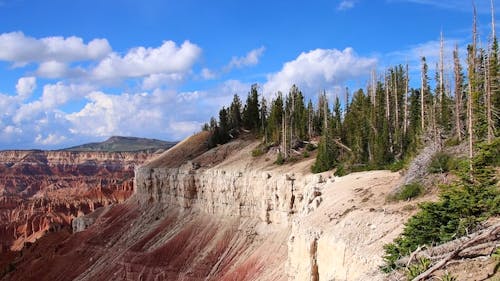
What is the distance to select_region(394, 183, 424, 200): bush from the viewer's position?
1032 inches

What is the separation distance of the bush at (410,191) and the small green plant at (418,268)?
12893mm

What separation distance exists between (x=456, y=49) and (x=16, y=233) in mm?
97097

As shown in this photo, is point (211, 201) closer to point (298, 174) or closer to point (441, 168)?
point (298, 174)

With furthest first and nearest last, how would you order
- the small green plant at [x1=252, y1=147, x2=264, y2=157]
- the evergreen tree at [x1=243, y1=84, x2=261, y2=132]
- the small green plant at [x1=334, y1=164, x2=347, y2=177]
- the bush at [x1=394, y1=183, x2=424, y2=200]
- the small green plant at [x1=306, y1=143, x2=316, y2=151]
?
1. the evergreen tree at [x1=243, y1=84, x2=261, y2=132]
2. the small green plant at [x1=252, y1=147, x2=264, y2=157]
3. the small green plant at [x1=306, y1=143, x2=316, y2=151]
4. the small green plant at [x1=334, y1=164, x2=347, y2=177]
5. the bush at [x1=394, y1=183, x2=424, y2=200]

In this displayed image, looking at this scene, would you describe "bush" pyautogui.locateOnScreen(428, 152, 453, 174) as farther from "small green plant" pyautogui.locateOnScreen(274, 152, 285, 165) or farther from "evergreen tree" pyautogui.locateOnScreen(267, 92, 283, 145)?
"evergreen tree" pyautogui.locateOnScreen(267, 92, 283, 145)

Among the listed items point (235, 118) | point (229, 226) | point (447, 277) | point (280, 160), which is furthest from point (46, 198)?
point (447, 277)

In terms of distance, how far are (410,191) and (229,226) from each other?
31162mm

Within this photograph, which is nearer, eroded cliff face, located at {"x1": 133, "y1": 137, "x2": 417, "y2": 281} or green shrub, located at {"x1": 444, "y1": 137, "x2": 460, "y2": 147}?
eroded cliff face, located at {"x1": 133, "y1": 137, "x2": 417, "y2": 281}

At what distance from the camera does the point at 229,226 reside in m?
55.2

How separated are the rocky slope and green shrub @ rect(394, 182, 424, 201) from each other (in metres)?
0.58

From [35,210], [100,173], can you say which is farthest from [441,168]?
[100,173]

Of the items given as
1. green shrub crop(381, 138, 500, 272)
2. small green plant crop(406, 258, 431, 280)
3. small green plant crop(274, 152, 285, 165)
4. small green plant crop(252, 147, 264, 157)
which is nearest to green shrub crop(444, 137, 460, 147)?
green shrub crop(381, 138, 500, 272)

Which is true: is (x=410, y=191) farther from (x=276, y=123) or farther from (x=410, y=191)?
(x=276, y=123)

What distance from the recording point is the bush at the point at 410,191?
2620cm
